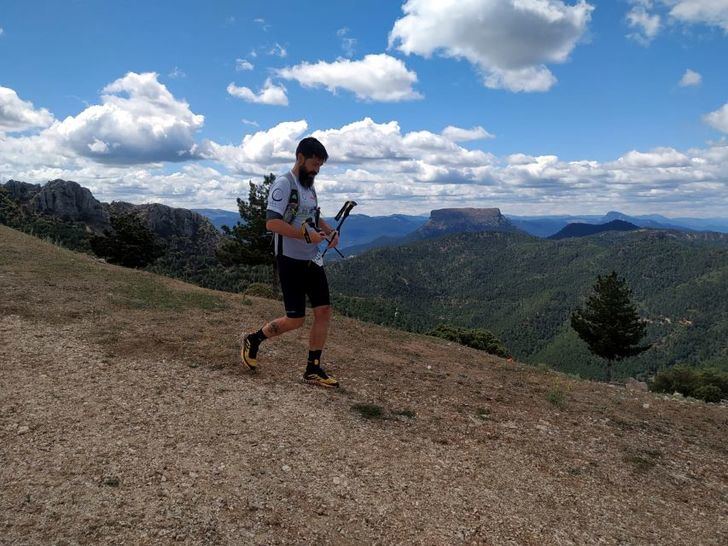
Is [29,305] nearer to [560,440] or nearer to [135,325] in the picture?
[135,325]

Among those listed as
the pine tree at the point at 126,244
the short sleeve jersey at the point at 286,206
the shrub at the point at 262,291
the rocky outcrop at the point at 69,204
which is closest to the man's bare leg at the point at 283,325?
the short sleeve jersey at the point at 286,206

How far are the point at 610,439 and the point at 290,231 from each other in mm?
5157

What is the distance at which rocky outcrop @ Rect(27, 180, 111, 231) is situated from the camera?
10788 centimetres

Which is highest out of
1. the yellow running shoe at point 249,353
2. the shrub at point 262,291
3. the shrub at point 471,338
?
the yellow running shoe at point 249,353

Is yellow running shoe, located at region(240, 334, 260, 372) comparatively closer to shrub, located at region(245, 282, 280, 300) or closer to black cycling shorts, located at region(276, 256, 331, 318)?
black cycling shorts, located at region(276, 256, 331, 318)

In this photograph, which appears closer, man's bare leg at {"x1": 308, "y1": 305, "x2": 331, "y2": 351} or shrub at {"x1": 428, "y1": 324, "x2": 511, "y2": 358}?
man's bare leg at {"x1": 308, "y1": 305, "x2": 331, "y2": 351}

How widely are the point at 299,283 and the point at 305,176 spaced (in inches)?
57.8

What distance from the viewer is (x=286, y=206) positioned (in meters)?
6.03

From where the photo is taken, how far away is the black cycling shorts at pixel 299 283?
20.7ft

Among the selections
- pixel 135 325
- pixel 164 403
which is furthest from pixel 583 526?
pixel 135 325

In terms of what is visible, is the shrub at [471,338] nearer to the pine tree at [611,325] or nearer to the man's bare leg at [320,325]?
the pine tree at [611,325]

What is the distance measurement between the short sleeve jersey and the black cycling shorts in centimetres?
11

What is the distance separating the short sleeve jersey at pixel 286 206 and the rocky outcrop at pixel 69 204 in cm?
11255

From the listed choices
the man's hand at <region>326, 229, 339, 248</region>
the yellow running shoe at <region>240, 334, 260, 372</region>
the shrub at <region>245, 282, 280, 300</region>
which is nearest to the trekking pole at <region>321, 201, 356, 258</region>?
the man's hand at <region>326, 229, 339, 248</region>
